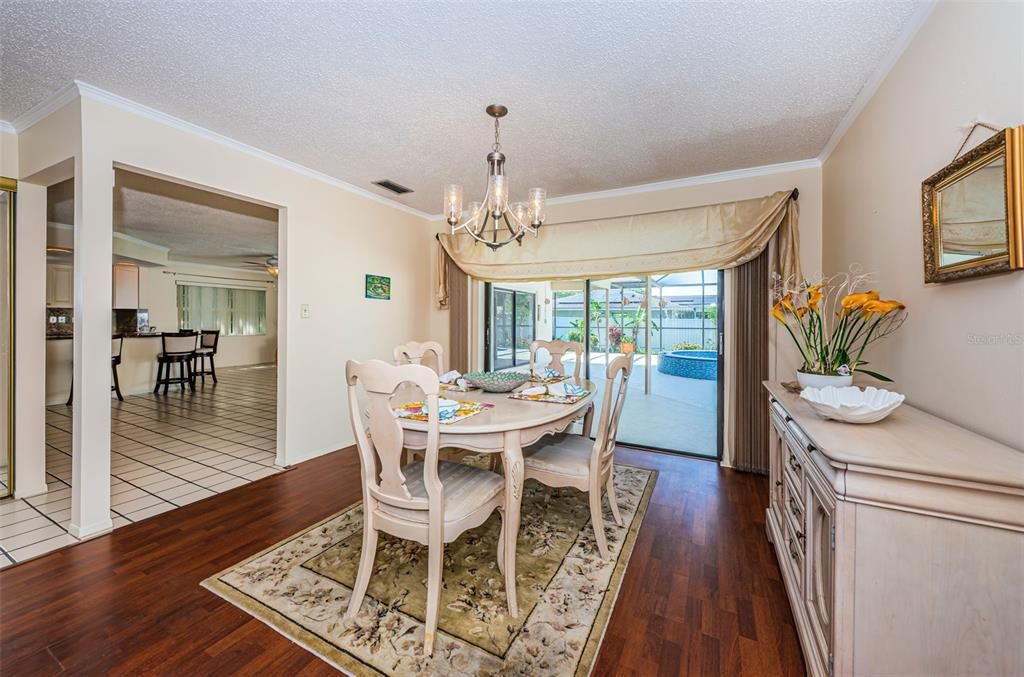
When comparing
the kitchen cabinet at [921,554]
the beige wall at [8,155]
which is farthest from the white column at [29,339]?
the kitchen cabinet at [921,554]

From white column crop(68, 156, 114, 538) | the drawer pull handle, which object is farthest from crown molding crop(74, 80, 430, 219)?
the drawer pull handle

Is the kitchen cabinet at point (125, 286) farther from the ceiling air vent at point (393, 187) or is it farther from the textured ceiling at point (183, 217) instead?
the ceiling air vent at point (393, 187)

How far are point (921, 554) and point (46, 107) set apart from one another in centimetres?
445

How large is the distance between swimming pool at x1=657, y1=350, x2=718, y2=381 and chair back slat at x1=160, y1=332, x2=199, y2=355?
702 centimetres

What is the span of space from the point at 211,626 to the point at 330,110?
2.64 m

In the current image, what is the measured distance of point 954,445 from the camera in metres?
1.14

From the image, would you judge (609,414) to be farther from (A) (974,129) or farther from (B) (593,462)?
(A) (974,129)

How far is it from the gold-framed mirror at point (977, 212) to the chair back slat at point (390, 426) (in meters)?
1.77

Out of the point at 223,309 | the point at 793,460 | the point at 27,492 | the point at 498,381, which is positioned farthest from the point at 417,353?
the point at 223,309

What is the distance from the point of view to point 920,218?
5.31 feet

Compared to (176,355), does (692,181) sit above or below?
above

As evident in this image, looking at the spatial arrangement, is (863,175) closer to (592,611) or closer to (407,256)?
(592,611)

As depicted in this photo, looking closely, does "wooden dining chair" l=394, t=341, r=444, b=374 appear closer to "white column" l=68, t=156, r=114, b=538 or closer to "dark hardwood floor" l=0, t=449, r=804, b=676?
"dark hardwood floor" l=0, t=449, r=804, b=676

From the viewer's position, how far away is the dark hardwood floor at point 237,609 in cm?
144
